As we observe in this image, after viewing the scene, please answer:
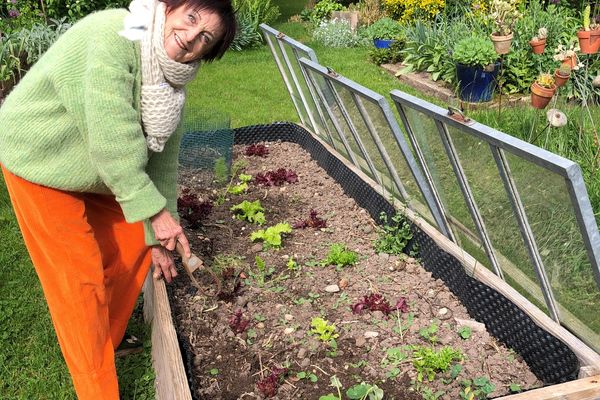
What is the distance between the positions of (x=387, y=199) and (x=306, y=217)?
66cm

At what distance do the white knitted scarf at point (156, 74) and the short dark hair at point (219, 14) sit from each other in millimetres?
55

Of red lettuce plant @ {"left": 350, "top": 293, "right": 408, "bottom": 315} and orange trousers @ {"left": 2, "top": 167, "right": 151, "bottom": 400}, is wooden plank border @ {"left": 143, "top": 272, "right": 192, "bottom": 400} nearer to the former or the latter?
orange trousers @ {"left": 2, "top": 167, "right": 151, "bottom": 400}

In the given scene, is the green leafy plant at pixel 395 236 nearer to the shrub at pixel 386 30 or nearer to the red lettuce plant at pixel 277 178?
the red lettuce plant at pixel 277 178

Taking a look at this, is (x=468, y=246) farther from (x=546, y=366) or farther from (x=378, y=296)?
(x=546, y=366)

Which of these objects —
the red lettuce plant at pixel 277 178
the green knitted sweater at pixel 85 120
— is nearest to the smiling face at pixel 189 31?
the green knitted sweater at pixel 85 120

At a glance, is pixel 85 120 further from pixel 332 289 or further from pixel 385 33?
pixel 385 33

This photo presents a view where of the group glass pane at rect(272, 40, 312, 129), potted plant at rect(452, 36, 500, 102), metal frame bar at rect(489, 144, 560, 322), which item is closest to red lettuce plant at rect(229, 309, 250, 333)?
metal frame bar at rect(489, 144, 560, 322)

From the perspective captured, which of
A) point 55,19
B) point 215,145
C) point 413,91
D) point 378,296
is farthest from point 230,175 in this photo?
point 55,19

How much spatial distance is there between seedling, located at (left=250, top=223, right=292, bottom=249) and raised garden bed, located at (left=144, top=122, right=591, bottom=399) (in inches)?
2.0

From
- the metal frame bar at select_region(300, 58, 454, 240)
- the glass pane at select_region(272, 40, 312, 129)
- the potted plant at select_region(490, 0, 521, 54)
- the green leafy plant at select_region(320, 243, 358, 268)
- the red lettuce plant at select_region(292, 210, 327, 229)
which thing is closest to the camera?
the metal frame bar at select_region(300, 58, 454, 240)

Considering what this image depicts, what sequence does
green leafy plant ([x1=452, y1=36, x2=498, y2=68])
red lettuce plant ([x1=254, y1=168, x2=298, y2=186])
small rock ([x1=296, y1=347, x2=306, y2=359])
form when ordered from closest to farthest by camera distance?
small rock ([x1=296, y1=347, x2=306, y2=359]) < red lettuce plant ([x1=254, y1=168, x2=298, y2=186]) < green leafy plant ([x1=452, y1=36, x2=498, y2=68])

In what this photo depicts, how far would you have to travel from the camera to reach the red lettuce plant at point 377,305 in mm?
3098

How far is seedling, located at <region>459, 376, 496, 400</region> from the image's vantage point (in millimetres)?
2480

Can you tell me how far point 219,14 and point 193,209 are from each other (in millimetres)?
2411
